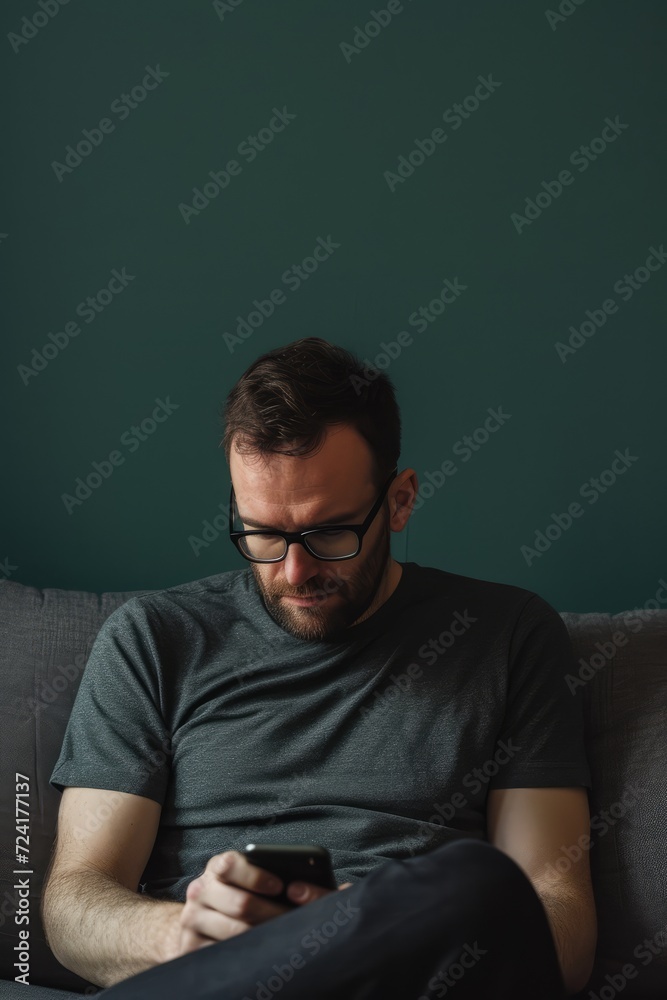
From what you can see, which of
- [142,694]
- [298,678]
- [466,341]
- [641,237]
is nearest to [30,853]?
[142,694]

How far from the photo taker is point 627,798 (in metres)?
1.49

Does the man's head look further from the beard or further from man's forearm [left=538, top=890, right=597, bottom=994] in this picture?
man's forearm [left=538, top=890, right=597, bottom=994]

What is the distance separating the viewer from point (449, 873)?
38.4 inches

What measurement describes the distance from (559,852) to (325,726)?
1.15ft

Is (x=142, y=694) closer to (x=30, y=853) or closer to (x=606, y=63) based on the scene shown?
(x=30, y=853)

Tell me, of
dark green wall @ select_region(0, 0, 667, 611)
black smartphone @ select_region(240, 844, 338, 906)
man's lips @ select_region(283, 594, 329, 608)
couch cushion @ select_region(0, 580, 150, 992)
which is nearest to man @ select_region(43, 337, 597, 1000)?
man's lips @ select_region(283, 594, 329, 608)

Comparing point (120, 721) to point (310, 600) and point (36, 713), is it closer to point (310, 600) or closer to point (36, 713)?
point (36, 713)

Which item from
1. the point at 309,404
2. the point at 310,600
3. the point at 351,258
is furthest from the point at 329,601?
the point at 351,258

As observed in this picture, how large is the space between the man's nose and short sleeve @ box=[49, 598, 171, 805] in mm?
240

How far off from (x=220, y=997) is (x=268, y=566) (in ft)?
2.01

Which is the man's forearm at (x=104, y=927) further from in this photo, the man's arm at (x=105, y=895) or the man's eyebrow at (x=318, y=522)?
the man's eyebrow at (x=318, y=522)

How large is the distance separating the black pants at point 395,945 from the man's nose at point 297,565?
49 centimetres

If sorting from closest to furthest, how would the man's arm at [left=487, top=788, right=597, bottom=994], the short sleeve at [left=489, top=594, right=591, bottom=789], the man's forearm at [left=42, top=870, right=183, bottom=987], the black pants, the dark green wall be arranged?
1. the black pants
2. the man's forearm at [left=42, top=870, right=183, bottom=987]
3. the man's arm at [left=487, top=788, right=597, bottom=994]
4. the short sleeve at [left=489, top=594, right=591, bottom=789]
5. the dark green wall

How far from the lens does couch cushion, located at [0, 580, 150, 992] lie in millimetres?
1484
